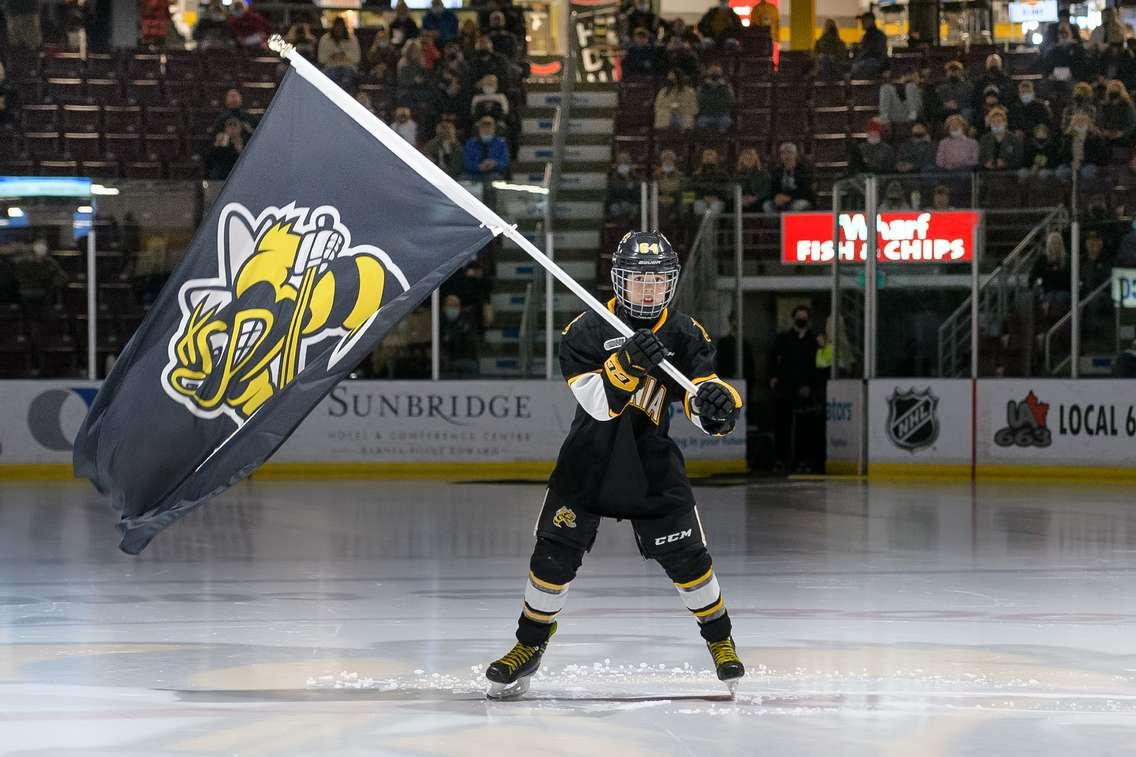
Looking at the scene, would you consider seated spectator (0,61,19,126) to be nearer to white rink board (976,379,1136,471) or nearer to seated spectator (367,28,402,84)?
seated spectator (367,28,402,84)

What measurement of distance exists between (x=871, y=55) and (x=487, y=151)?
18.1 ft

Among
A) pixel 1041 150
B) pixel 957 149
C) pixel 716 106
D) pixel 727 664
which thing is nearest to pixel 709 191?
pixel 957 149

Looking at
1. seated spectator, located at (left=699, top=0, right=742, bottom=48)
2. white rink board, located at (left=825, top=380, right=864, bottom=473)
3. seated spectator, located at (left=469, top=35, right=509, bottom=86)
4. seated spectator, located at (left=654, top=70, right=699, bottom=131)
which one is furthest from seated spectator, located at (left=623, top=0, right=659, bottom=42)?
white rink board, located at (left=825, top=380, right=864, bottom=473)

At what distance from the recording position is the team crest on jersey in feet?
18.9

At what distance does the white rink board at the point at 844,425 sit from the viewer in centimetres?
1750

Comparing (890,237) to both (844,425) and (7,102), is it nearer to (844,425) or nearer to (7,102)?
(844,425)

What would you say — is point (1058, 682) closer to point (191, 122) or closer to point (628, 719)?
point (628, 719)

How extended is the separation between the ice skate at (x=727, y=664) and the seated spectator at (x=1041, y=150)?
1304 cm

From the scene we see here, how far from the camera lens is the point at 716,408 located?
550 cm

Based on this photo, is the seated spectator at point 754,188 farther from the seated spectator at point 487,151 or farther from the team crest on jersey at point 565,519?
the team crest on jersey at point 565,519

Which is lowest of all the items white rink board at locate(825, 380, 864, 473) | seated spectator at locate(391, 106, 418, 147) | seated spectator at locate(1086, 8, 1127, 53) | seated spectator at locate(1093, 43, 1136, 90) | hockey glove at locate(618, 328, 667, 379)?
white rink board at locate(825, 380, 864, 473)

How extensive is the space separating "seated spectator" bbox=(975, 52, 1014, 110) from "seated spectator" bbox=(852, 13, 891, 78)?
57.8 inches

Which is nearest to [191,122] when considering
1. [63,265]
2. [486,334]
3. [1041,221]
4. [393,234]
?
[63,265]

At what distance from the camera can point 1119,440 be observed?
1680 centimetres
